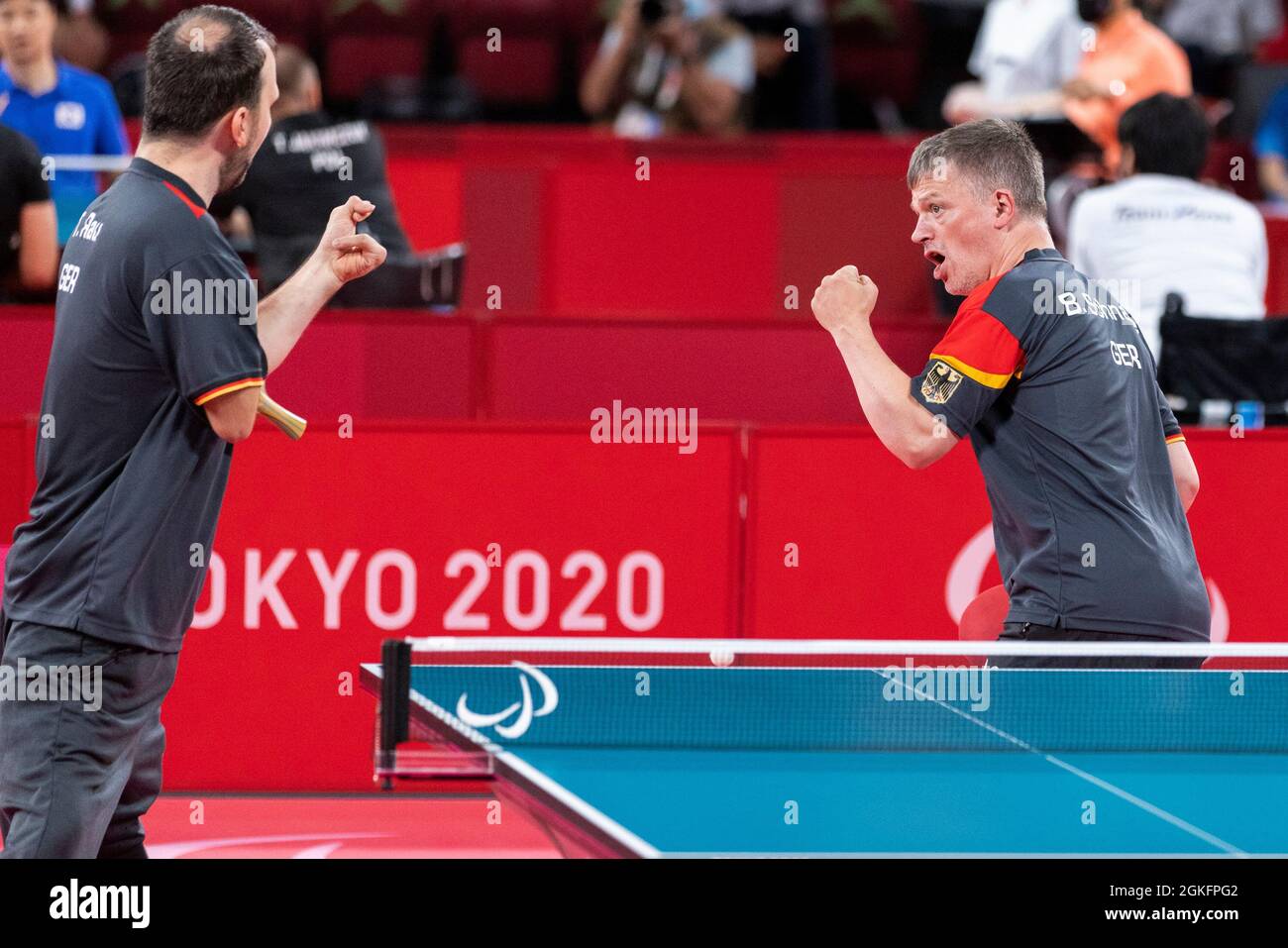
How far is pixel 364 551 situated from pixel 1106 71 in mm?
4376

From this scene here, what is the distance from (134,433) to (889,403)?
4.15 ft

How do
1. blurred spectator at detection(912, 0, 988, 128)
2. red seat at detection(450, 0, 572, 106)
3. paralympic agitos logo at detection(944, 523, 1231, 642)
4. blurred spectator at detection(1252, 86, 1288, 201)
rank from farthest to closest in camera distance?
red seat at detection(450, 0, 572, 106) → blurred spectator at detection(912, 0, 988, 128) → blurred spectator at detection(1252, 86, 1288, 201) → paralympic agitos logo at detection(944, 523, 1231, 642)

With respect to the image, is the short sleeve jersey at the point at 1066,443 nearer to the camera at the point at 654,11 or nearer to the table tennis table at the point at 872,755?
the table tennis table at the point at 872,755

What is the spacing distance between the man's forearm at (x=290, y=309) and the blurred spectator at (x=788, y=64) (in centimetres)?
727

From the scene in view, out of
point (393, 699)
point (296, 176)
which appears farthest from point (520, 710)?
point (296, 176)

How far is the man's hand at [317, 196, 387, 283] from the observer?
315 cm

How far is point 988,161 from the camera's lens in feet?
10.3

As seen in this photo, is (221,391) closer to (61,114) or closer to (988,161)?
(988,161)

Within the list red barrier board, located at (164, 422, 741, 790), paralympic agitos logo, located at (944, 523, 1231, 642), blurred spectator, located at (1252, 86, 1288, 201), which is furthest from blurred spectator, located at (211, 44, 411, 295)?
blurred spectator, located at (1252, 86, 1288, 201)

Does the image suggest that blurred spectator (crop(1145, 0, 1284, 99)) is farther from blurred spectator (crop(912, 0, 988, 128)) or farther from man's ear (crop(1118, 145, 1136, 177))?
man's ear (crop(1118, 145, 1136, 177))

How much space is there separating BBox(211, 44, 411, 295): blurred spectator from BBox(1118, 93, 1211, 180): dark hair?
109 inches

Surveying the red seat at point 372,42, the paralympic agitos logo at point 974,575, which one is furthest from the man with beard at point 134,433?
the red seat at point 372,42
